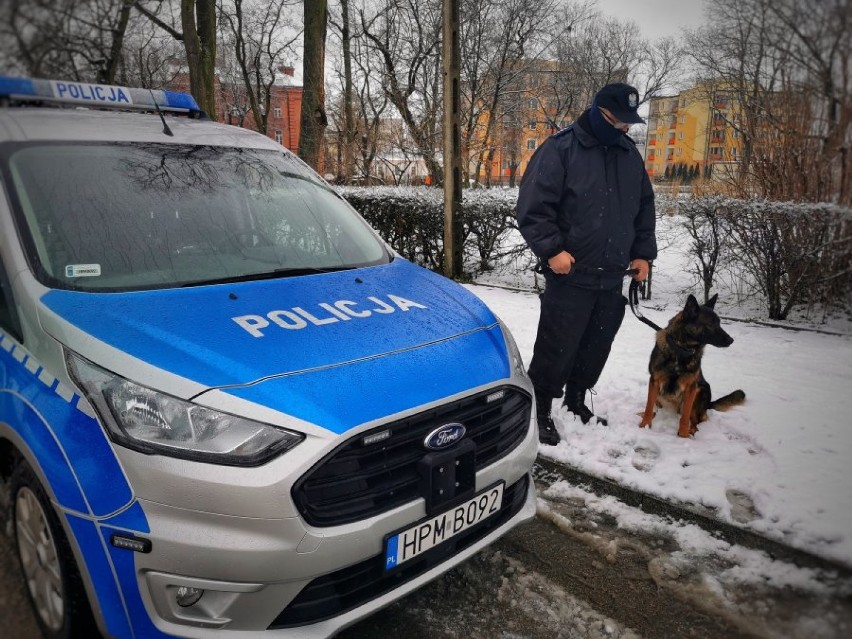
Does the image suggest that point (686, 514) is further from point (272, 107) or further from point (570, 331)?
point (272, 107)

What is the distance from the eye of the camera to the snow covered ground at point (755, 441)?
2.09m

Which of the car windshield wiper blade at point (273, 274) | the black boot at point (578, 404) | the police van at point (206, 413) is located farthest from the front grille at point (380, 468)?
the black boot at point (578, 404)

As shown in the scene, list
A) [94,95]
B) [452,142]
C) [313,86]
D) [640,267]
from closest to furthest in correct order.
A: [94,95] → [640,267] → [452,142] → [313,86]

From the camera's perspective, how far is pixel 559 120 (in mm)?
22156

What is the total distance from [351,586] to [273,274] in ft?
4.39

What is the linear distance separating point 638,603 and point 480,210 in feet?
21.1

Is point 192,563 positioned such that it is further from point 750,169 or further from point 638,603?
point 750,169

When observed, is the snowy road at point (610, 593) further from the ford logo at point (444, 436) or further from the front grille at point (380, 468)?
the ford logo at point (444, 436)

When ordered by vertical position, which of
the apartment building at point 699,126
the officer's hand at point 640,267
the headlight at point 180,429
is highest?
the apartment building at point 699,126

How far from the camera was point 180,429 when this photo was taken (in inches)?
64.4

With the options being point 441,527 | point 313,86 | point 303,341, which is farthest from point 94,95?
point 313,86

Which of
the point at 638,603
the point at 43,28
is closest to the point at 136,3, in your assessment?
the point at 43,28

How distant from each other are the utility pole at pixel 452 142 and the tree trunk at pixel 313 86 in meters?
2.24

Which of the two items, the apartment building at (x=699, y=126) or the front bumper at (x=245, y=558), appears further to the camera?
the apartment building at (x=699, y=126)
